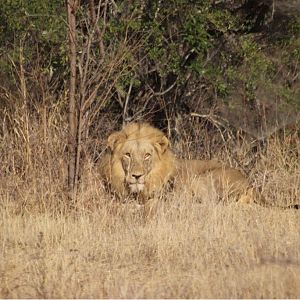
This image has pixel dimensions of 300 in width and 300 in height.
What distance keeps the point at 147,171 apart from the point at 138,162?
14cm

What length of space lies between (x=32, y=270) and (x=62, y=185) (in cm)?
239

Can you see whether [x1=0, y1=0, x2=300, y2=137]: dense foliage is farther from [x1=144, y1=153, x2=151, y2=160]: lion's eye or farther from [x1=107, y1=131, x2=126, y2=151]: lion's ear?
[x1=144, y1=153, x2=151, y2=160]: lion's eye

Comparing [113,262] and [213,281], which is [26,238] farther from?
[213,281]

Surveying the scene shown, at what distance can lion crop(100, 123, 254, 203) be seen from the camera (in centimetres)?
858

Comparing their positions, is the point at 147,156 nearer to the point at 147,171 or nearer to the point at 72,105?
the point at 147,171

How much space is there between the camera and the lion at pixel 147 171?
858 centimetres

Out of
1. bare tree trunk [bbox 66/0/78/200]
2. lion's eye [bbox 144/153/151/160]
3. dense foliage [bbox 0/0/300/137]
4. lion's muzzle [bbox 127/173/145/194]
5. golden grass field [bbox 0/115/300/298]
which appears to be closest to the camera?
golden grass field [bbox 0/115/300/298]

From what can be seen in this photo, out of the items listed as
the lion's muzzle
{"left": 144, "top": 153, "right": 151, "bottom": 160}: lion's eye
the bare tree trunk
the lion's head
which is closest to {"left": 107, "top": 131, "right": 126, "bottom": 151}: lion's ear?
the lion's head

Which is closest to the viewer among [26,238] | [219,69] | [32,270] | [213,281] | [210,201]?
[213,281]

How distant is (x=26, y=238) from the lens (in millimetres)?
6809

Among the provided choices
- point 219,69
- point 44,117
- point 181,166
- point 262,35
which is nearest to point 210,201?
point 181,166

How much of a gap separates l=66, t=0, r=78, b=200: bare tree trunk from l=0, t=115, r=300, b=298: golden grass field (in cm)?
11

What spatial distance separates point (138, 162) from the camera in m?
8.65

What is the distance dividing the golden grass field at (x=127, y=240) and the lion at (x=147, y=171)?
264 mm
